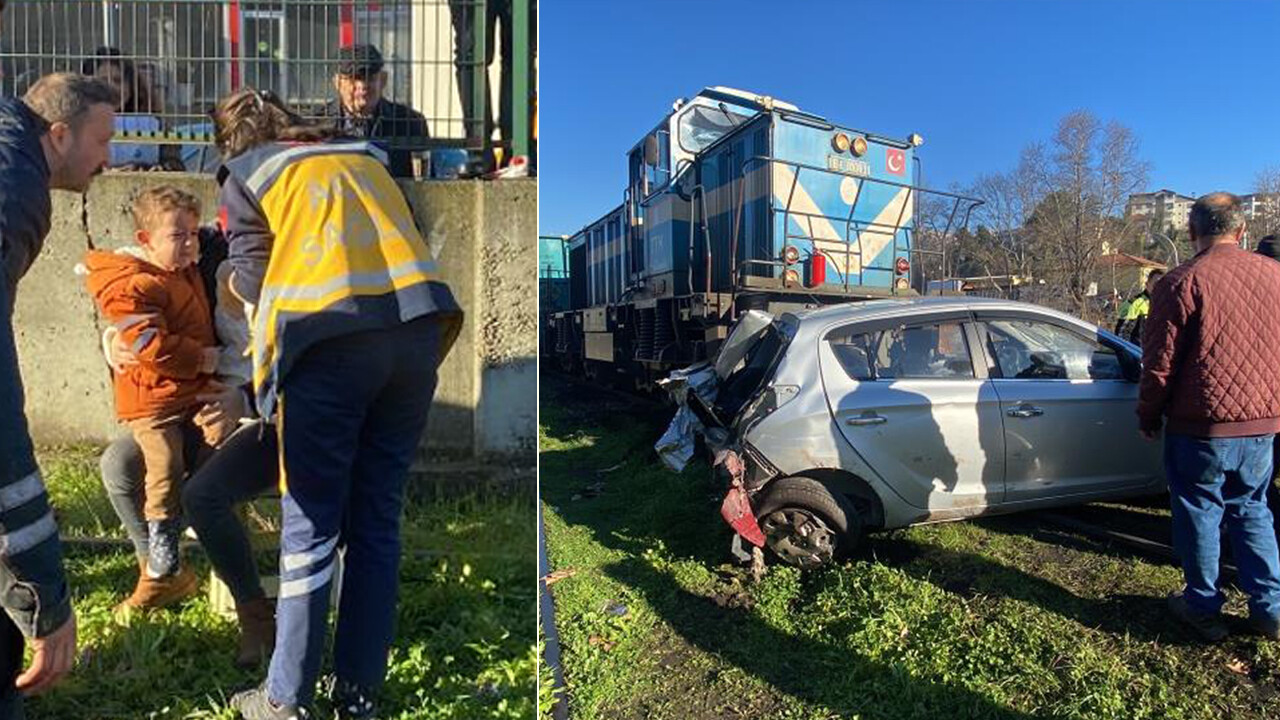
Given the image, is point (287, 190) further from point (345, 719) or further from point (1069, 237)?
point (1069, 237)

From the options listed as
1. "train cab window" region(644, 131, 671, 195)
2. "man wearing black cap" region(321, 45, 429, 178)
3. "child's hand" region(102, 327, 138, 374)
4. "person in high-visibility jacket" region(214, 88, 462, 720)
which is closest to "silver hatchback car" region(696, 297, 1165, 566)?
"man wearing black cap" region(321, 45, 429, 178)

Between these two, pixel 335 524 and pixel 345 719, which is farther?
pixel 345 719

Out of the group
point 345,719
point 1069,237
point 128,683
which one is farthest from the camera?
point 1069,237

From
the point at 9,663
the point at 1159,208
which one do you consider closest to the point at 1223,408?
the point at 9,663

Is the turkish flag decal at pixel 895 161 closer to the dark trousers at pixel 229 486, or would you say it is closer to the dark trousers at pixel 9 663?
the dark trousers at pixel 229 486

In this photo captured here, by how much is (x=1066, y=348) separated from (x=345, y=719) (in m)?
4.04

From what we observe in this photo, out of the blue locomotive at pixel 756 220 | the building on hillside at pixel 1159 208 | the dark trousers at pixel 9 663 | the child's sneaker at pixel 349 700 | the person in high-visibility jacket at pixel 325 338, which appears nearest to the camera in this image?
the dark trousers at pixel 9 663

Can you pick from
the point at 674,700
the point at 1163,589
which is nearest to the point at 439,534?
the point at 674,700

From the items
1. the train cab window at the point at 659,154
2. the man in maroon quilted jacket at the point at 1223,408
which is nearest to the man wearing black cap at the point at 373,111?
the man in maroon quilted jacket at the point at 1223,408

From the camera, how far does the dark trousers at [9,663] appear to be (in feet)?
5.09

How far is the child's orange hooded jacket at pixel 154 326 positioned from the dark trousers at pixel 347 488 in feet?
2.42

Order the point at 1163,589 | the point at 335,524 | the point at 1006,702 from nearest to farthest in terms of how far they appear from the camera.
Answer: the point at 335,524 → the point at 1006,702 → the point at 1163,589

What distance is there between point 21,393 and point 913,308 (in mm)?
3943

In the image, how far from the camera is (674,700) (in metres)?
3.05
